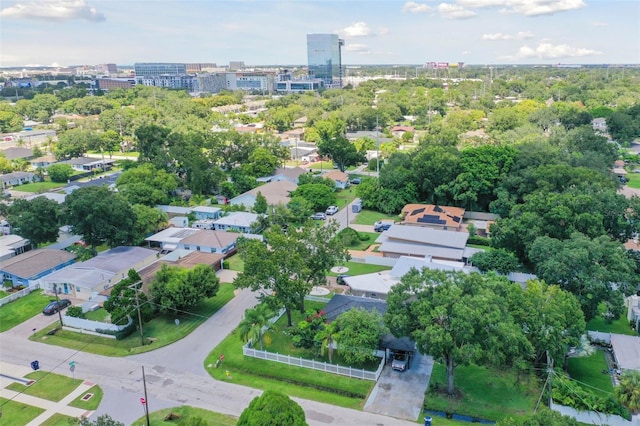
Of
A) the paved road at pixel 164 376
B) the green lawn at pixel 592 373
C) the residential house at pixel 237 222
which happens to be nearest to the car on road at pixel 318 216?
the residential house at pixel 237 222

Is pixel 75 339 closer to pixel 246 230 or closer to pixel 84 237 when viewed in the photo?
Answer: pixel 84 237

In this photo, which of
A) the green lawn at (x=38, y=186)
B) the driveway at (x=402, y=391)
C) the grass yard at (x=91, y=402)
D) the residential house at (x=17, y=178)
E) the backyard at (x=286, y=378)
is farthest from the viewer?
the residential house at (x=17, y=178)

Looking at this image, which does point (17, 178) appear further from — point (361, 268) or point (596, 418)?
point (596, 418)

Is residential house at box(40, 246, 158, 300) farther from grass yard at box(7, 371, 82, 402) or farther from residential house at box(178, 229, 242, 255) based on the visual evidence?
grass yard at box(7, 371, 82, 402)

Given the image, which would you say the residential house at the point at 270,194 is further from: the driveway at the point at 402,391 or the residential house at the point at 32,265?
the driveway at the point at 402,391

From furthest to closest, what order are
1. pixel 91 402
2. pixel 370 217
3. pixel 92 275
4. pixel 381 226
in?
pixel 370 217
pixel 381 226
pixel 92 275
pixel 91 402

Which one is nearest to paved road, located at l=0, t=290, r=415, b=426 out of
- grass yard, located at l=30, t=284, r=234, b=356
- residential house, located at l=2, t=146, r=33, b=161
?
grass yard, located at l=30, t=284, r=234, b=356

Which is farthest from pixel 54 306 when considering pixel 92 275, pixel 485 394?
pixel 485 394
